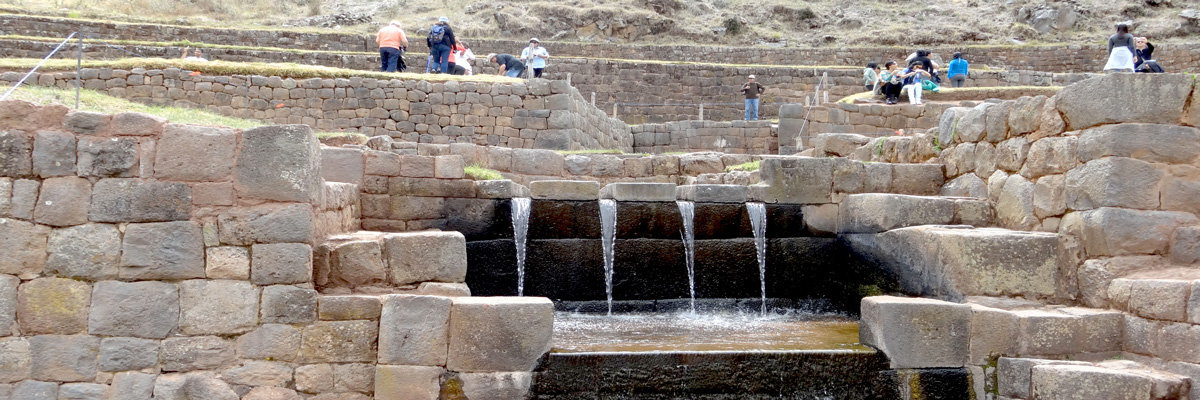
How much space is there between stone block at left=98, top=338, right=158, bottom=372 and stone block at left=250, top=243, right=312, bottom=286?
76 centimetres

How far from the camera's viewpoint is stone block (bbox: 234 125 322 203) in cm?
555

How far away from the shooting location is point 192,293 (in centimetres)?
→ 551

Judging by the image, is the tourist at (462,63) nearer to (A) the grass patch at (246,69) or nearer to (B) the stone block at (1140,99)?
(A) the grass patch at (246,69)

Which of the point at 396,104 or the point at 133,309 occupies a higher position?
the point at 396,104

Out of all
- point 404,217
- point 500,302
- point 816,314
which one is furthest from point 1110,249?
point 404,217

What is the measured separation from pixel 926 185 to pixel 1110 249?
2.75 metres

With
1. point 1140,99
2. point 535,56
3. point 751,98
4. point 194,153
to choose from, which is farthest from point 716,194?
point 751,98

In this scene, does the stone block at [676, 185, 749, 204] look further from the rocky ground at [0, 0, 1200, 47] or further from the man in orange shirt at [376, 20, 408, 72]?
the rocky ground at [0, 0, 1200, 47]

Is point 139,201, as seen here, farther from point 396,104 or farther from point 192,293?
point 396,104

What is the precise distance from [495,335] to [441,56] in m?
13.5

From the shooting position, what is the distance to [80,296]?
544cm

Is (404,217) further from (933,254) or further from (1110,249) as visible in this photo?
(1110,249)

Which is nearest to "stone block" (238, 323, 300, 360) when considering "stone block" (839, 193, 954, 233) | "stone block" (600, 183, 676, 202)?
"stone block" (600, 183, 676, 202)

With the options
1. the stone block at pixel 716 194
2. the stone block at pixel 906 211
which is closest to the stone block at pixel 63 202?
the stone block at pixel 716 194
